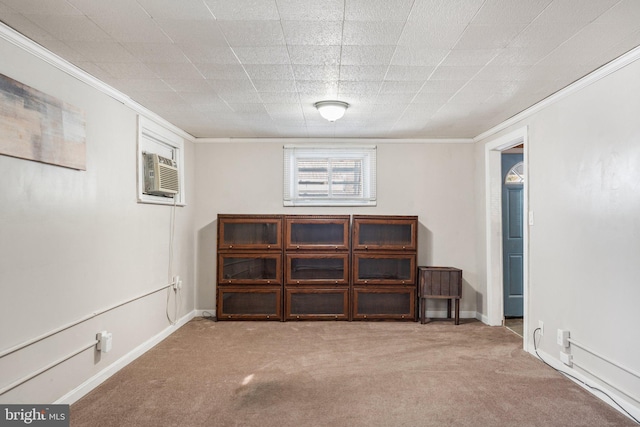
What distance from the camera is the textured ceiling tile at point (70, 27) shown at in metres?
2.15

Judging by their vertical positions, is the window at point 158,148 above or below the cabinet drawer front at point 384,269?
above

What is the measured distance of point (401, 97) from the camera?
359 cm

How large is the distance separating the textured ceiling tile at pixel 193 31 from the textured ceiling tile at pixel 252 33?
0.16ft

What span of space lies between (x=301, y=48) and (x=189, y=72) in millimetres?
931

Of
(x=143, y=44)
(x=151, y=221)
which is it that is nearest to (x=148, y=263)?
(x=151, y=221)

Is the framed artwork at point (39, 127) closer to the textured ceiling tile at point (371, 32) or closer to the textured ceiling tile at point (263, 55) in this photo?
the textured ceiling tile at point (263, 55)

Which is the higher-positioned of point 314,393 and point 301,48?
point 301,48

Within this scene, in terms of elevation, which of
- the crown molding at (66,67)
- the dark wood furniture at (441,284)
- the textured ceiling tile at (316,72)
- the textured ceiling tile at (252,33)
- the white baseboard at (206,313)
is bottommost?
the white baseboard at (206,313)

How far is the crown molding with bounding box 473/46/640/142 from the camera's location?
258 cm

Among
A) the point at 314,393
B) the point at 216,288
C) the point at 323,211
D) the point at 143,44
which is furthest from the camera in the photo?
the point at 323,211

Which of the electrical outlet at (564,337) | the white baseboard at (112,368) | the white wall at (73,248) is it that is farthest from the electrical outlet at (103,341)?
the electrical outlet at (564,337)

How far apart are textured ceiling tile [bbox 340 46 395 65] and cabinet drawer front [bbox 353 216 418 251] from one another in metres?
2.55

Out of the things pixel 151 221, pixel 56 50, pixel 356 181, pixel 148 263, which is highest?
pixel 56 50

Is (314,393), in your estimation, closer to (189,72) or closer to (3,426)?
(3,426)
